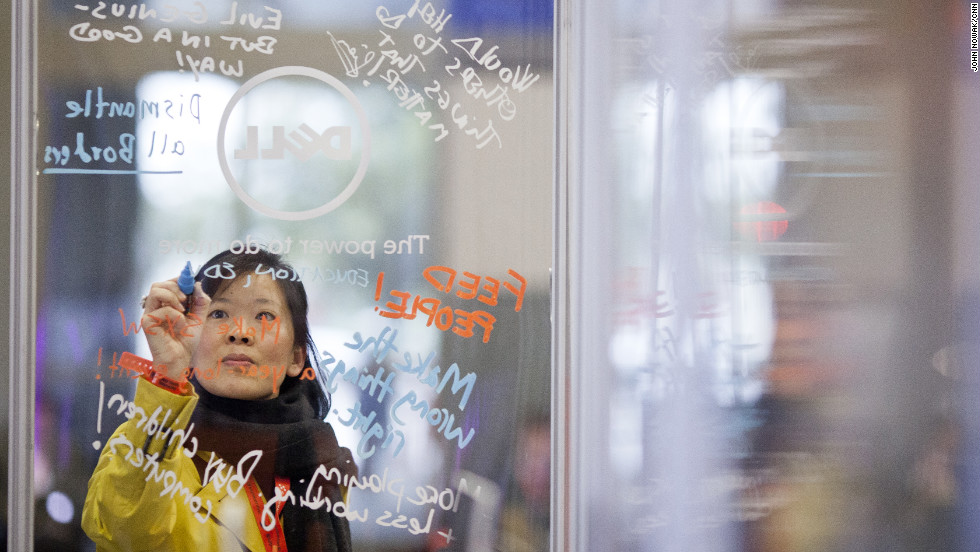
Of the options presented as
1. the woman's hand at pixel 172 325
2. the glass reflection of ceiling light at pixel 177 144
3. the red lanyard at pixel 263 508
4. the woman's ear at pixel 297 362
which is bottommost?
the red lanyard at pixel 263 508

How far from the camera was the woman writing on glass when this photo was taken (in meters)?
1.10

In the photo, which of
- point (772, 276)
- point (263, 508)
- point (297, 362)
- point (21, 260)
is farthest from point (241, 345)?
point (772, 276)

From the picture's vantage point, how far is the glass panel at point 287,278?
43.3 inches

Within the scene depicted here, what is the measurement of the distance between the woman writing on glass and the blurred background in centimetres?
5

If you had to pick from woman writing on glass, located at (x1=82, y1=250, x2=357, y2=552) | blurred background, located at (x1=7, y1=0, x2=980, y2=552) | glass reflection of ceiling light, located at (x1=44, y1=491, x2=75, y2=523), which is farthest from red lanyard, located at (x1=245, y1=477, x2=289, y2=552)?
glass reflection of ceiling light, located at (x1=44, y1=491, x2=75, y2=523)

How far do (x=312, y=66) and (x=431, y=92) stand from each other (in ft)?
0.66

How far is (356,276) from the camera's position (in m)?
1.10

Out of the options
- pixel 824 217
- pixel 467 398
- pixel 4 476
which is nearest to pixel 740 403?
pixel 824 217

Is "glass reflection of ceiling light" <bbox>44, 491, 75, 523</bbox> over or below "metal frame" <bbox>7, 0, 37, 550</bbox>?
below

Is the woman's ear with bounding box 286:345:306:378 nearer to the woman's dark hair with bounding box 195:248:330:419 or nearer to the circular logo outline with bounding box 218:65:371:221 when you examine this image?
the woman's dark hair with bounding box 195:248:330:419

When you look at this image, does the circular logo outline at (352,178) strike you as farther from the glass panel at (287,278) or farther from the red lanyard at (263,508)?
the red lanyard at (263,508)

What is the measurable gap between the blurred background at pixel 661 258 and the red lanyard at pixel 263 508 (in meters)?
0.13

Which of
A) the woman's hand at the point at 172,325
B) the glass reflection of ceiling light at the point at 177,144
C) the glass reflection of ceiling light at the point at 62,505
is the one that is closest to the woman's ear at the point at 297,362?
the woman's hand at the point at 172,325

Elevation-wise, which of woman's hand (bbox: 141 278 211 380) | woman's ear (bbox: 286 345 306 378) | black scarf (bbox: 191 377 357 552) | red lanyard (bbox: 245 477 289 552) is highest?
woman's hand (bbox: 141 278 211 380)
